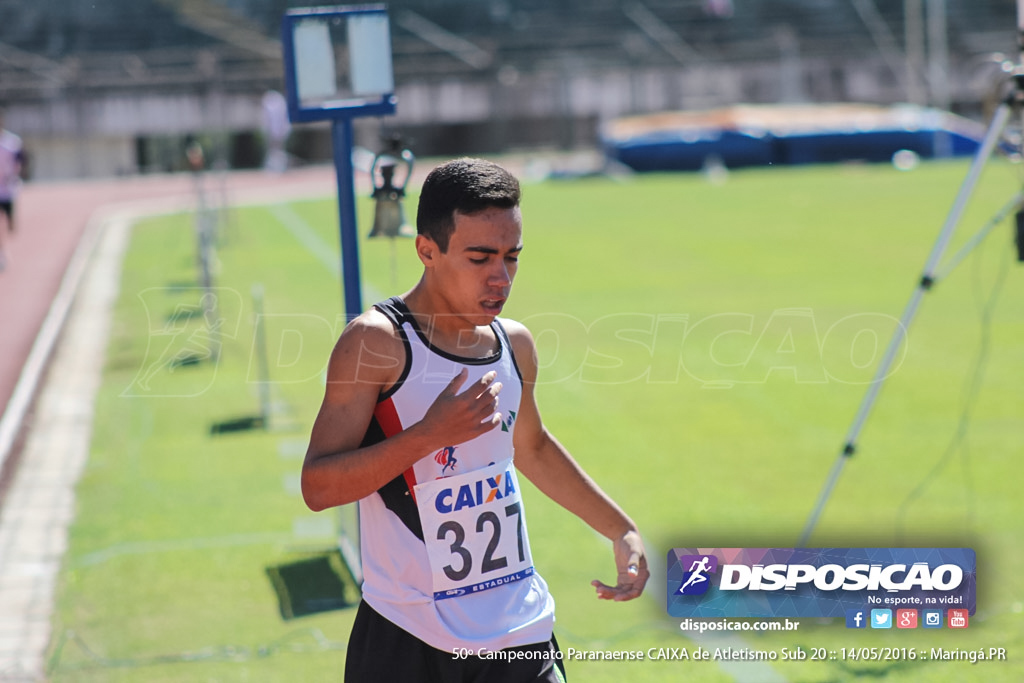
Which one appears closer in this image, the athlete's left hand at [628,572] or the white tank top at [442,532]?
the white tank top at [442,532]

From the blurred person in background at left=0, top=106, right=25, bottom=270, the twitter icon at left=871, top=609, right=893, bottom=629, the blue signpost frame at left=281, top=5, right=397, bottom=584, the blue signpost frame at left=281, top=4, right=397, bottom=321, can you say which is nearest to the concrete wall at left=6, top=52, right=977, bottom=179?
the blurred person in background at left=0, top=106, right=25, bottom=270

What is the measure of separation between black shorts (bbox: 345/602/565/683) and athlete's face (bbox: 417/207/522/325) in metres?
0.76

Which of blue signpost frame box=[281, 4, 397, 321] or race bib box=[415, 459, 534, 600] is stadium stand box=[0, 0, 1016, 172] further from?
race bib box=[415, 459, 534, 600]

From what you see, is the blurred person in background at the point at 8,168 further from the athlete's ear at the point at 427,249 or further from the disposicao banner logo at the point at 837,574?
the athlete's ear at the point at 427,249

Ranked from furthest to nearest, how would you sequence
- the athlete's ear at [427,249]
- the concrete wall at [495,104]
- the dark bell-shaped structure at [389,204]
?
the concrete wall at [495,104] < the dark bell-shaped structure at [389,204] < the athlete's ear at [427,249]

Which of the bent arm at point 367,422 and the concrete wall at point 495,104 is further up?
the bent arm at point 367,422

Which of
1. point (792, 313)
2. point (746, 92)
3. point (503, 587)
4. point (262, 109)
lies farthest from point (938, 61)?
point (503, 587)

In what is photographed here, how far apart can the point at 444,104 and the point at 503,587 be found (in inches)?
1789

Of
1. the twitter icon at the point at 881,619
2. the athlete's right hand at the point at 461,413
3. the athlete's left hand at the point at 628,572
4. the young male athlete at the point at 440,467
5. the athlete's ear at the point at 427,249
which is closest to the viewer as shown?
the athlete's right hand at the point at 461,413

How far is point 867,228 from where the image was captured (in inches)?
788

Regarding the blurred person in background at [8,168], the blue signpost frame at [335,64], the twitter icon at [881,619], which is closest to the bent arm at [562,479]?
the twitter icon at [881,619]

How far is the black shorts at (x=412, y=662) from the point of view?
2850 millimetres

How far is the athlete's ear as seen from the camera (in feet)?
9.47

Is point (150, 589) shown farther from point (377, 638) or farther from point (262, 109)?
point (262, 109)
